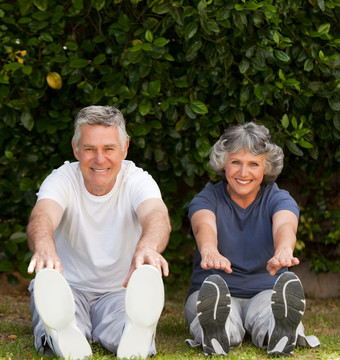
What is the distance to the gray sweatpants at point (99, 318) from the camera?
2.97 meters

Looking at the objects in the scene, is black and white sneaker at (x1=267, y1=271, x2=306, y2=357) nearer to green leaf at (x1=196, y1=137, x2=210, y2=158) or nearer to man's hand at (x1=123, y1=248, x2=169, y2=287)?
man's hand at (x1=123, y1=248, x2=169, y2=287)

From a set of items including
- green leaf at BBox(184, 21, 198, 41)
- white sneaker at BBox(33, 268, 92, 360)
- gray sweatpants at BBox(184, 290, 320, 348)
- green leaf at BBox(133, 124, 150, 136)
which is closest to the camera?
white sneaker at BBox(33, 268, 92, 360)

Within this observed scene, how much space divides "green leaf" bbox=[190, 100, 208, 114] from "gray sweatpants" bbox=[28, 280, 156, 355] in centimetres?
127

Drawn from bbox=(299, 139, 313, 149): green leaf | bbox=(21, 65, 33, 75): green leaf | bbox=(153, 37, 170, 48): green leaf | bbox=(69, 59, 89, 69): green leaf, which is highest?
bbox=(153, 37, 170, 48): green leaf

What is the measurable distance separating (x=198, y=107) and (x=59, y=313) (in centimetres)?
177

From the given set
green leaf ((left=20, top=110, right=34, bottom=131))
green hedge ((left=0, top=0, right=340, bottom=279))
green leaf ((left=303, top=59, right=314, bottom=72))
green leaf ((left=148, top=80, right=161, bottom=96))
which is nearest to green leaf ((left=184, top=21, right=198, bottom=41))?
green hedge ((left=0, top=0, right=340, bottom=279))

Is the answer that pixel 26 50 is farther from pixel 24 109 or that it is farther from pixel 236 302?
pixel 236 302

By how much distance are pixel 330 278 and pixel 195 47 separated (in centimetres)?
226

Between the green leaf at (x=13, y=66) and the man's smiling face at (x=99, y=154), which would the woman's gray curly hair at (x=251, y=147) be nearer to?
the man's smiling face at (x=99, y=154)

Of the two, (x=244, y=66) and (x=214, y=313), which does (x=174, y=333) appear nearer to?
(x=214, y=313)

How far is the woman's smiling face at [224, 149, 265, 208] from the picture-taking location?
3.38m

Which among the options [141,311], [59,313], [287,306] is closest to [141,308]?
[141,311]

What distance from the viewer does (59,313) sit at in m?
2.68

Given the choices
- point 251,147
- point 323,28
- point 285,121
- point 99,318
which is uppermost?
point 323,28
